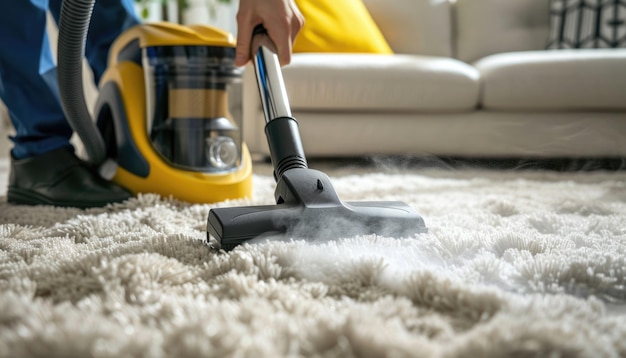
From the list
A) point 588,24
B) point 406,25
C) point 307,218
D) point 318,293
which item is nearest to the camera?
point 318,293

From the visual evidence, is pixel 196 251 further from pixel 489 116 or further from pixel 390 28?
pixel 390 28

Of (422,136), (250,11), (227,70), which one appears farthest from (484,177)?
(250,11)

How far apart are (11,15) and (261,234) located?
0.73 metres

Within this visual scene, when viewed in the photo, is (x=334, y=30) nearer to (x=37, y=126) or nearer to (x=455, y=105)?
(x=455, y=105)

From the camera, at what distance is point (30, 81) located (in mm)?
1087

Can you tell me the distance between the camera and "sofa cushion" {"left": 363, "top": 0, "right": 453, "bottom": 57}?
2297mm

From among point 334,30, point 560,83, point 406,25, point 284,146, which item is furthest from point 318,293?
point 406,25

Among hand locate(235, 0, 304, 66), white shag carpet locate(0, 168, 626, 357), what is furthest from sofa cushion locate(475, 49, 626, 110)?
hand locate(235, 0, 304, 66)

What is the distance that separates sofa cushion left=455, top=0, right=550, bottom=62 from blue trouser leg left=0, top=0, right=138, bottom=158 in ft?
5.75

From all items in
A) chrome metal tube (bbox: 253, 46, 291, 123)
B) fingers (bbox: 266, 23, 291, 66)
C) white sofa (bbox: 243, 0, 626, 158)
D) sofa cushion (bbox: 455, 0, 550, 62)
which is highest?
fingers (bbox: 266, 23, 291, 66)

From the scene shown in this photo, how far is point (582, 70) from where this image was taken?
1750 millimetres

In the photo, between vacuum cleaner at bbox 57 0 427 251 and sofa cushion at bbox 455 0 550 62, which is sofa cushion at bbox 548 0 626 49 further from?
vacuum cleaner at bbox 57 0 427 251

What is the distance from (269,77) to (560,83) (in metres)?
1.25

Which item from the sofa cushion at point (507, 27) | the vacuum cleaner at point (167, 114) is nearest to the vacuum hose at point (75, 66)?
Result: the vacuum cleaner at point (167, 114)
